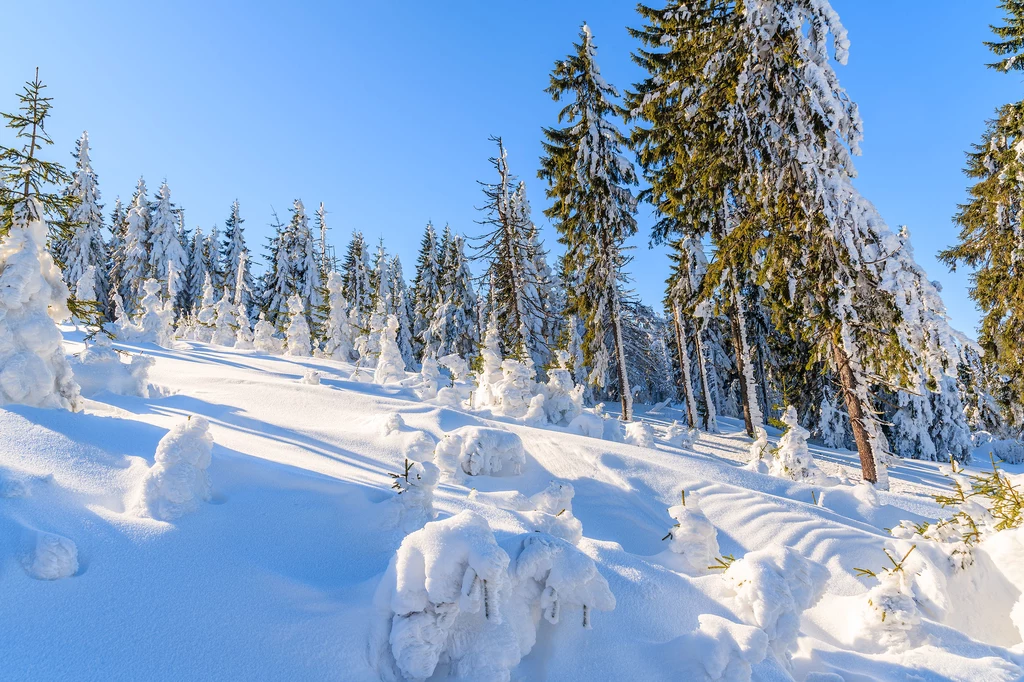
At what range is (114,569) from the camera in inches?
108

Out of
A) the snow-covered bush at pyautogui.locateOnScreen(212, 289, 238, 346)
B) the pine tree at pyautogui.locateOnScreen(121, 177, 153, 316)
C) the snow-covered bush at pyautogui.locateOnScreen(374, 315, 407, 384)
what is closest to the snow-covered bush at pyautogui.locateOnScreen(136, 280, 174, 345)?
the snow-covered bush at pyautogui.locateOnScreen(212, 289, 238, 346)

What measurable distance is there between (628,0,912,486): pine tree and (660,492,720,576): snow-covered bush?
727 cm

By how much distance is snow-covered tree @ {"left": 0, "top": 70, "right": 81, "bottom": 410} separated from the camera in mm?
5004

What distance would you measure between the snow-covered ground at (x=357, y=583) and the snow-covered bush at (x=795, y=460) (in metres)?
3.51

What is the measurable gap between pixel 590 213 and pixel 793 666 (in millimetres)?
14817

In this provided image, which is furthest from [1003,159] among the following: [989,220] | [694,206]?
[694,206]

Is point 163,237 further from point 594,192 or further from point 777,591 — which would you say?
point 777,591

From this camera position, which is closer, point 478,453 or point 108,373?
point 478,453

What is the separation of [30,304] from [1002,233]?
21.2 m

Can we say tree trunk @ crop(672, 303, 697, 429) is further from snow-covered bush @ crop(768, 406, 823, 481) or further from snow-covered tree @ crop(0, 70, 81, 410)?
snow-covered tree @ crop(0, 70, 81, 410)

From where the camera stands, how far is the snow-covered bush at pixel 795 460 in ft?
30.3

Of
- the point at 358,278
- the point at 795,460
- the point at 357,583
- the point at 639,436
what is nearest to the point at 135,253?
the point at 358,278

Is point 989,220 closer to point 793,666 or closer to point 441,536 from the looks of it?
point 793,666

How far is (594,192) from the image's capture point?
16.3 meters
